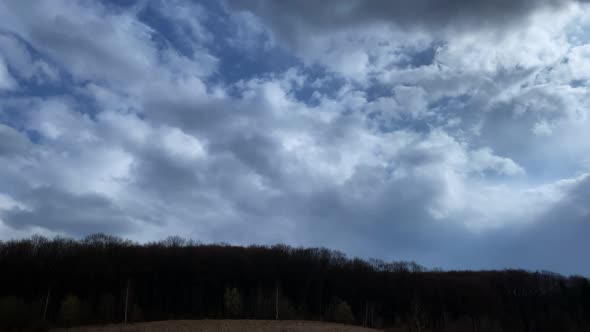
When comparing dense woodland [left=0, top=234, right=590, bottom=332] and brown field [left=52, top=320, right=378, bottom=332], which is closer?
brown field [left=52, top=320, right=378, bottom=332]

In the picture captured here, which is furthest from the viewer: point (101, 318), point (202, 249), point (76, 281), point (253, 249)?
point (253, 249)

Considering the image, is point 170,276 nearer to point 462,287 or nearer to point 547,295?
point 462,287

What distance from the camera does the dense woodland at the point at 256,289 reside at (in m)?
63.2

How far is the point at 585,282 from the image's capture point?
268ft

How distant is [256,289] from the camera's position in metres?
70.9

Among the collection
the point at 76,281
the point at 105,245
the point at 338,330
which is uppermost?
the point at 105,245

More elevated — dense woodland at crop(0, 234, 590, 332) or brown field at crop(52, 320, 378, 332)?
dense woodland at crop(0, 234, 590, 332)

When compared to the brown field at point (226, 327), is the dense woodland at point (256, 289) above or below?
above

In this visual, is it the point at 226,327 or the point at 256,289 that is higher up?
the point at 256,289

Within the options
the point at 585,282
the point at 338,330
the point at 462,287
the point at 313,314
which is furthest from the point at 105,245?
the point at 585,282

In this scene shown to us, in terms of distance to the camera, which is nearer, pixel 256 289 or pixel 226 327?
pixel 226 327

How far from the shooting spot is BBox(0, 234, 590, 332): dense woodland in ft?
207

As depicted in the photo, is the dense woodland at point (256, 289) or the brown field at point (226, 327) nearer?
the brown field at point (226, 327)

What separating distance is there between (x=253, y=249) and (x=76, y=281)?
1179 inches
